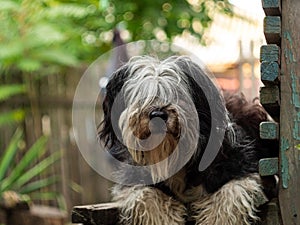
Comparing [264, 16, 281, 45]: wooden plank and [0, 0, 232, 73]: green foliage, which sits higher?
[0, 0, 232, 73]: green foliage

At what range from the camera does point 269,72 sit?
7.84 ft

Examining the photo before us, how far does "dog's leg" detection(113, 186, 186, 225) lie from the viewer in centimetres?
250

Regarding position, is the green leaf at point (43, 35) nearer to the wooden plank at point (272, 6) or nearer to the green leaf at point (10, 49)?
the green leaf at point (10, 49)

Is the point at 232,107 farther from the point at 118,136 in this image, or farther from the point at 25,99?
the point at 25,99

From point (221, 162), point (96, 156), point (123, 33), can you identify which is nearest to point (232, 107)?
point (221, 162)

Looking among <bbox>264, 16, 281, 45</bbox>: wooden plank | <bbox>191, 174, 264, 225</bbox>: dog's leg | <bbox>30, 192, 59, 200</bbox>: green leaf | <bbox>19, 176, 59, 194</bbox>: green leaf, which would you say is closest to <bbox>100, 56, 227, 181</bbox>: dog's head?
<bbox>191, 174, 264, 225</bbox>: dog's leg

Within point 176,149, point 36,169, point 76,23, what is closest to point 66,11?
point 76,23

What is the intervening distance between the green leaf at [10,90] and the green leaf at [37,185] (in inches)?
35.2

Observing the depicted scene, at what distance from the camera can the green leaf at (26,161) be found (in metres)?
5.62

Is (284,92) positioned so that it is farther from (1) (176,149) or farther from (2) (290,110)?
(1) (176,149)

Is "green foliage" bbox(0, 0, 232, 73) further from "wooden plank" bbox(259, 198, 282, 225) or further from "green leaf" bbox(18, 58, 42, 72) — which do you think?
"wooden plank" bbox(259, 198, 282, 225)

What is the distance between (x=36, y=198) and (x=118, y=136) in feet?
13.3

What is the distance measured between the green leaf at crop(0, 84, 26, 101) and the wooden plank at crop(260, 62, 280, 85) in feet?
12.1

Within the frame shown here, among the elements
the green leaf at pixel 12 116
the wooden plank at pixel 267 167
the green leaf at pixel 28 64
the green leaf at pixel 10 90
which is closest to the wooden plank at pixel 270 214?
the wooden plank at pixel 267 167
